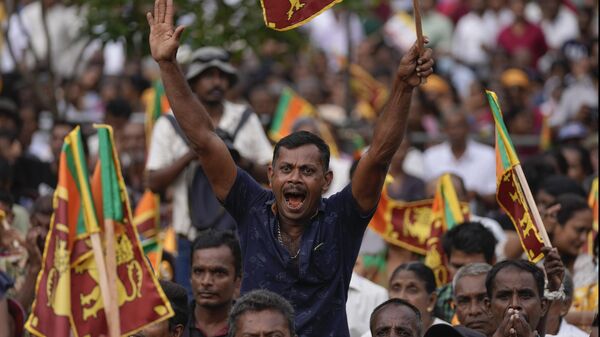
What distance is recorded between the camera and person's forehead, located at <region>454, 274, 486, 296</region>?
10242mm

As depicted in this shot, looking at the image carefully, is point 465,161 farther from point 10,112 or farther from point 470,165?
point 10,112

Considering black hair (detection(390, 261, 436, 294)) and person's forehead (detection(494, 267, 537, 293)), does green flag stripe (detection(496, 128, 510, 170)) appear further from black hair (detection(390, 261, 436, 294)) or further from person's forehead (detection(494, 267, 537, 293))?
black hair (detection(390, 261, 436, 294))

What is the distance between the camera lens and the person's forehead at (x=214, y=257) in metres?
10.3

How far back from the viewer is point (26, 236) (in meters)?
11.3

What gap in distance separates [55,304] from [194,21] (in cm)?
600

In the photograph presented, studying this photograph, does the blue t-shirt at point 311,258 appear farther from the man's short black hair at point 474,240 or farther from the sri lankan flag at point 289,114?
the sri lankan flag at point 289,114

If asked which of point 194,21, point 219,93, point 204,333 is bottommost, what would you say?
point 204,333

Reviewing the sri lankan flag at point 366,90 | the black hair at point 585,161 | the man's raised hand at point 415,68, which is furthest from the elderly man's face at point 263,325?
the sri lankan flag at point 366,90

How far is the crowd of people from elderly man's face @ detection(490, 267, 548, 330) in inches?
0.4

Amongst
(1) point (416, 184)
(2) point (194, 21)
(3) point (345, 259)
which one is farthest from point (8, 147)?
(3) point (345, 259)

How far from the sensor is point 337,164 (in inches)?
614

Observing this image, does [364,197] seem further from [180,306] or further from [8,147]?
[8,147]

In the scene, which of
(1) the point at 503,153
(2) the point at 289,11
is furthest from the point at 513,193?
(2) the point at 289,11

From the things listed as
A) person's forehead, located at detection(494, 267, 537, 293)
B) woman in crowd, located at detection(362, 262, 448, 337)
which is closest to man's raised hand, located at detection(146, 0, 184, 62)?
person's forehead, located at detection(494, 267, 537, 293)
